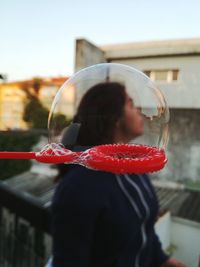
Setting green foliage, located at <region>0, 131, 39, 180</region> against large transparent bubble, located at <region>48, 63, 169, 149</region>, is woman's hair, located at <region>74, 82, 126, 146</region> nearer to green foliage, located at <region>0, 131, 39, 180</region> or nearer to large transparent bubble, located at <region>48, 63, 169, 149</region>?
large transparent bubble, located at <region>48, 63, 169, 149</region>

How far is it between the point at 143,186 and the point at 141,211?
137 mm

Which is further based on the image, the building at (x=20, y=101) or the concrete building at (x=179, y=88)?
the building at (x=20, y=101)

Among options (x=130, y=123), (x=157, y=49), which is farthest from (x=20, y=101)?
(x=130, y=123)

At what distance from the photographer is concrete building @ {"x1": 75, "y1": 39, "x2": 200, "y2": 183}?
11414 millimetres

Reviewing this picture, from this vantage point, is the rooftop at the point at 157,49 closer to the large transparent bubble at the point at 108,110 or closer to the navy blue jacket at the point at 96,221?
the navy blue jacket at the point at 96,221

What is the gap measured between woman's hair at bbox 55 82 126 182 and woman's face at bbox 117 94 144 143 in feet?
0.05

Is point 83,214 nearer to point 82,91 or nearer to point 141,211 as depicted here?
point 141,211

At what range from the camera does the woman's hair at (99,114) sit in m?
1.03

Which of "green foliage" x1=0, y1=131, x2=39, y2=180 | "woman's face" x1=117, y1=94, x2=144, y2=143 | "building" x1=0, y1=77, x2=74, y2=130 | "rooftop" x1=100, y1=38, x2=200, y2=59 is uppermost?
"rooftop" x1=100, y1=38, x2=200, y2=59

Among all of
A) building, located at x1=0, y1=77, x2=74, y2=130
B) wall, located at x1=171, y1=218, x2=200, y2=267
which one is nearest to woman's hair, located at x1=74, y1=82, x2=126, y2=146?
wall, located at x1=171, y1=218, x2=200, y2=267

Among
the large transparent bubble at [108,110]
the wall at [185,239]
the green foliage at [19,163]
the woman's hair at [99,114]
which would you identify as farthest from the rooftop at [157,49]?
the woman's hair at [99,114]

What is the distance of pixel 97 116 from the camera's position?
1.04 meters

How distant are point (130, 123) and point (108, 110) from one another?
10cm

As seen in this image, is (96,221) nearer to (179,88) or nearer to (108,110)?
(108,110)
